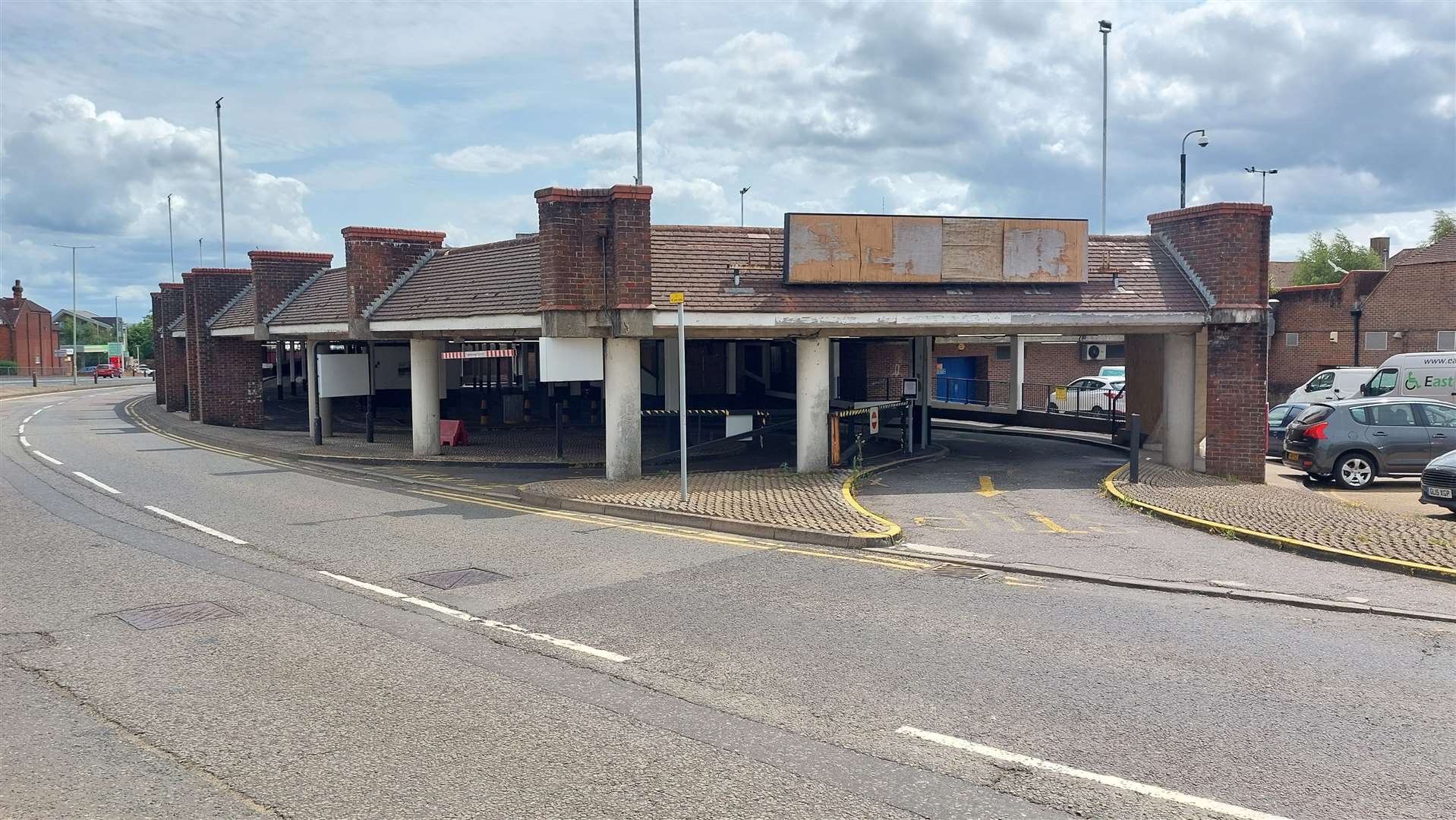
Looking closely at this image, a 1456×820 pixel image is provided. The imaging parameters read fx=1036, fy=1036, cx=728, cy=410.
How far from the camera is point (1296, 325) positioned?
41781 millimetres

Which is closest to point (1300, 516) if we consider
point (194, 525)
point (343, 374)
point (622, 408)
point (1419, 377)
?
point (622, 408)

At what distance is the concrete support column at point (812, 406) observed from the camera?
62.0 ft

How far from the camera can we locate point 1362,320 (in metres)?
40.0

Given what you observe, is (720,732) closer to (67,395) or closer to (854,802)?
(854,802)

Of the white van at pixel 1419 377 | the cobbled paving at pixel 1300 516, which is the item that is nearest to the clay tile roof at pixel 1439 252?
the white van at pixel 1419 377

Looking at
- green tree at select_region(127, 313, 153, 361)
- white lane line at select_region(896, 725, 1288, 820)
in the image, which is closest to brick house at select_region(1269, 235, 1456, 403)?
white lane line at select_region(896, 725, 1288, 820)

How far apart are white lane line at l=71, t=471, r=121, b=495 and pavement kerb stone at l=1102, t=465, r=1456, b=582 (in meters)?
17.1

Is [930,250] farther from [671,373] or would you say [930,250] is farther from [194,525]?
[671,373]

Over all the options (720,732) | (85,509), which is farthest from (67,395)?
(720,732)

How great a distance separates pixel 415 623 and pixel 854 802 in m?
5.03

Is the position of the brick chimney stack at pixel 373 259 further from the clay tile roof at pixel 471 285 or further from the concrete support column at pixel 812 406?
the concrete support column at pixel 812 406

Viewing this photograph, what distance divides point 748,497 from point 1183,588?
7.04m

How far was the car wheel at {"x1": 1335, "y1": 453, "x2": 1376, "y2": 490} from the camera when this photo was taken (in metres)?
18.7

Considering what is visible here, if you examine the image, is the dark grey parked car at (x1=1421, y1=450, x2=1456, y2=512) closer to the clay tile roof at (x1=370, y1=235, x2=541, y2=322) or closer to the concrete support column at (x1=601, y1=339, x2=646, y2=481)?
the concrete support column at (x1=601, y1=339, x2=646, y2=481)
